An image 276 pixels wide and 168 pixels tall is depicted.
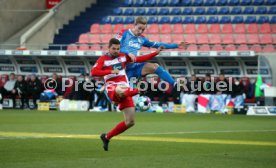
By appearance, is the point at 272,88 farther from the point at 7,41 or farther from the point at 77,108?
the point at 7,41

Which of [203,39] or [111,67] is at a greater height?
[203,39]

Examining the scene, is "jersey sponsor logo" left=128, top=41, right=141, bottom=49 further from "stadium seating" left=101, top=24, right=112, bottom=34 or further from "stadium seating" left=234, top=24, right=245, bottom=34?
"stadium seating" left=101, top=24, right=112, bottom=34

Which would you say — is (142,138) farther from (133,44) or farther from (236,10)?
(236,10)

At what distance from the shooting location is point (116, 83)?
1216cm

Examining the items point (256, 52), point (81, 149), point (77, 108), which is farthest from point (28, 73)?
point (81, 149)

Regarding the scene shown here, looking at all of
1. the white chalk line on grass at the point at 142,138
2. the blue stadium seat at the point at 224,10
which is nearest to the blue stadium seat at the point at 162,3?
the blue stadium seat at the point at 224,10

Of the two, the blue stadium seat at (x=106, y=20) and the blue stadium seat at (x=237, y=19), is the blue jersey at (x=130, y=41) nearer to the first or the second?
the blue stadium seat at (x=237, y=19)

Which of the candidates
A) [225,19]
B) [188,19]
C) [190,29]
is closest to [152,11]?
[188,19]

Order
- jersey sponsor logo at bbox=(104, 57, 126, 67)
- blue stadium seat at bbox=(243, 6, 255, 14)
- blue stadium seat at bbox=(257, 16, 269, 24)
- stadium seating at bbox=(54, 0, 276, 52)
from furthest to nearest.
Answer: blue stadium seat at bbox=(243, 6, 255, 14), blue stadium seat at bbox=(257, 16, 269, 24), stadium seating at bbox=(54, 0, 276, 52), jersey sponsor logo at bbox=(104, 57, 126, 67)

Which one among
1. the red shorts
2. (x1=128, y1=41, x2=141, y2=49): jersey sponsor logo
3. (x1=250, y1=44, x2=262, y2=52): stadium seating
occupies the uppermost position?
(x1=250, y1=44, x2=262, y2=52): stadium seating

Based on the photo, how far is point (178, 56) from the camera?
3111 cm

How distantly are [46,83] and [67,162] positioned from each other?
23.4 m

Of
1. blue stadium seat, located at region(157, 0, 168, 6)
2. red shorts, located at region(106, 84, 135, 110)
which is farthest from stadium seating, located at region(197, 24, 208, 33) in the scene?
red shorts, located at region(106, 84, 135, 110)

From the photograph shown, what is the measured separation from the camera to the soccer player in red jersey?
38.9 feet
